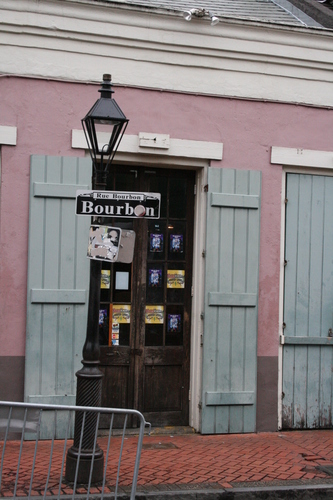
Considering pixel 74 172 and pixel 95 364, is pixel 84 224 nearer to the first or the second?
pixel 74 172

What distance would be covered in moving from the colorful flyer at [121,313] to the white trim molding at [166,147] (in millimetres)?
1729

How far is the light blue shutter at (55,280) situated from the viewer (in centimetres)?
738

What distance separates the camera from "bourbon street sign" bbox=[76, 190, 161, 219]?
5.91 meters

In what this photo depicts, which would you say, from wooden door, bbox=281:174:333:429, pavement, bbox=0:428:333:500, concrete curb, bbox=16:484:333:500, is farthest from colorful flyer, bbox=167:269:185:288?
concrete curb, bbox=16:484:333:500

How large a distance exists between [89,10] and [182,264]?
299 centimetres

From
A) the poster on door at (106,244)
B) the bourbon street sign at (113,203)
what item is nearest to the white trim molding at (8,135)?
the bourbon street sign at (113,203)

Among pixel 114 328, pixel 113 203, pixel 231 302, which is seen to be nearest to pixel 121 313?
pixel 114 328

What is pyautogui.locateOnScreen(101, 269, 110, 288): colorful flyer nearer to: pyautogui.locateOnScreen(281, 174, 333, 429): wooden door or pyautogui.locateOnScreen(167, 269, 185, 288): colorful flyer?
pyautogui.locateOnScreen(167, 269, 185, 288): colorful flyer

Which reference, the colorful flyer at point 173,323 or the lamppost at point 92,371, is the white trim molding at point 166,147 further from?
the colorful flyer at point 173,323

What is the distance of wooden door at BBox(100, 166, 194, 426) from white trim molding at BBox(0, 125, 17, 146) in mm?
Answer: 1213

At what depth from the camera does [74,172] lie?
7.54m

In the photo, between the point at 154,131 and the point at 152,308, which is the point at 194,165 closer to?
the point at 154,131

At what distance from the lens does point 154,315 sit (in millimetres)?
8070

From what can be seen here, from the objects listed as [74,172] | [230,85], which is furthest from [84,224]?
[230,85]
